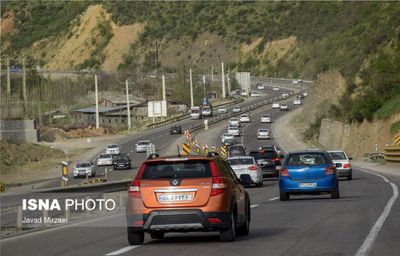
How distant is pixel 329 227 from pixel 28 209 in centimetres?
748

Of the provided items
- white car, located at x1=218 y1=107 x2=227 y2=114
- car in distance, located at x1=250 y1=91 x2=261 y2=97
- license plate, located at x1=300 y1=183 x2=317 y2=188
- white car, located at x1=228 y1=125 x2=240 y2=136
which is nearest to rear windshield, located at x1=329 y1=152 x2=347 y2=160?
license plate, located at x1=300 y1=183 x2=317 y2=188

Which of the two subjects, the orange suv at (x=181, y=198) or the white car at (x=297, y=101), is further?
the white car at (x=297, y=101)

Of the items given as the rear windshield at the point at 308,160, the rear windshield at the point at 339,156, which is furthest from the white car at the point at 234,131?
the rear windshield at the point at 308,160

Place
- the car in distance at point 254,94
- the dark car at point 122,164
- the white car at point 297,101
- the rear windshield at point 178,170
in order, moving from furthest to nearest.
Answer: the car in distance at point 254,94
the white car at point 297,101
the dark car at point 122,164
the rear windshield at point 178,170

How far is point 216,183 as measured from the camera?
16.3 m

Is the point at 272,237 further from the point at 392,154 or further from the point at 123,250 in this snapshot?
the point at 392,154

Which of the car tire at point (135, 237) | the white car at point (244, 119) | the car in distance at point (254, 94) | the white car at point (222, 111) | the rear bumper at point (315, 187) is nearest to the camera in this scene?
the car tire at point (135, 237)

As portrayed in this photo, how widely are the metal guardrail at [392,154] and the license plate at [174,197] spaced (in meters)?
44.5

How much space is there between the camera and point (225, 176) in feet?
55.2

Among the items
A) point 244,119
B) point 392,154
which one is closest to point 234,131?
point 244,119

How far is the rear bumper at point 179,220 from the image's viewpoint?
16.1m

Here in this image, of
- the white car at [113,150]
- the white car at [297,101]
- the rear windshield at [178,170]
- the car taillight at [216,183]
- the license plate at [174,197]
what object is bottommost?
the white car at [113,150]

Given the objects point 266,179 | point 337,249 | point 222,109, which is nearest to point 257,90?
point 222,109

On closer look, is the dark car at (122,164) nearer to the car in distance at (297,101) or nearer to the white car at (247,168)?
the white car at (247,168)
